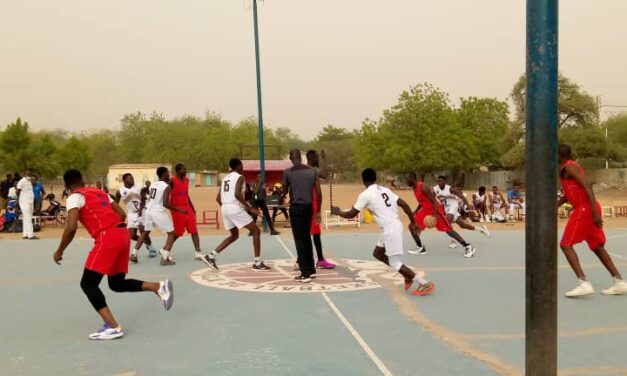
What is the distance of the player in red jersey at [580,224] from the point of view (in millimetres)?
7355

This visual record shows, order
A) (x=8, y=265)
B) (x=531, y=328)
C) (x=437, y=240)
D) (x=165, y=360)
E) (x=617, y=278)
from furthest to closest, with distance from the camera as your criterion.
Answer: (x=437, y=240) → (x=8, y=265) → (x=617, y=278) → (x=165, y=360) → (x=531, y=328)

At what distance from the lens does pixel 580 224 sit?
7.48m

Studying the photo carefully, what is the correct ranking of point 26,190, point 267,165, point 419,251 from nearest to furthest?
point 419,251 < point 26,190 < point 267,165

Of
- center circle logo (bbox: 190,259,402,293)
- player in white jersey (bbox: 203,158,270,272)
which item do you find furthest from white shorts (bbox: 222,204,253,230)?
center circle logo (bbox: 190,259,402,293)

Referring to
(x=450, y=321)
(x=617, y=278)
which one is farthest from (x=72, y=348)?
(x=617, y=278)

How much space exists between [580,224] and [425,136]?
4683 centimetres

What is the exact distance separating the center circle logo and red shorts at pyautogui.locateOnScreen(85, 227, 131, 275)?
247 centimetres

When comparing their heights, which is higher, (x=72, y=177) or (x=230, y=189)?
(x=72, y=177)

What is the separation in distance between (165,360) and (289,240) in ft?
32.3

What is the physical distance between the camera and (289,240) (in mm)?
14820

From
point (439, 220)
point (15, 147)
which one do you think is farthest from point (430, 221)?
point (15, 147)

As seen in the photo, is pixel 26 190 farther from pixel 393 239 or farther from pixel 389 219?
pixel 393 239

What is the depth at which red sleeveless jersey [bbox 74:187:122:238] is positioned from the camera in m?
5.78

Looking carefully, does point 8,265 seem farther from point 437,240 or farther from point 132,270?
point 437,240
